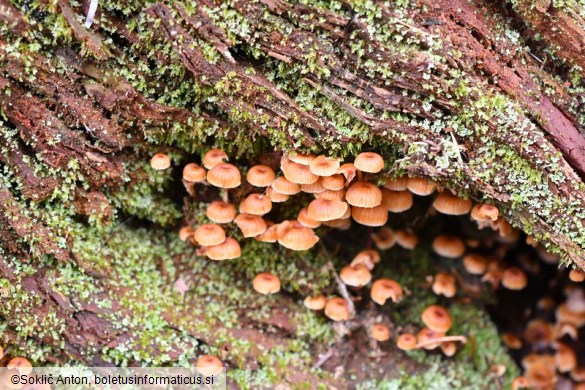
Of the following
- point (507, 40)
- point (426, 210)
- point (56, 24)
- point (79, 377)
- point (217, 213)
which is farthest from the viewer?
point (426, 210)

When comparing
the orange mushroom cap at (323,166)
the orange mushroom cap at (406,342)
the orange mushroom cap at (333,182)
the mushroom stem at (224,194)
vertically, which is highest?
the orange mushroom cap at (323,166)

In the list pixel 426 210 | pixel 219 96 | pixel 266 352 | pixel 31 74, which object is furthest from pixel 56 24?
pixel 426 210

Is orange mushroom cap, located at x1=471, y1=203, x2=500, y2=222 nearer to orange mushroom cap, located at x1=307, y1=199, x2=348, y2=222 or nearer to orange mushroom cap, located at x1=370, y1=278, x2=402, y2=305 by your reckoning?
orange mushroom cap, located at x1=307, y1=199, x2=348, y2=222

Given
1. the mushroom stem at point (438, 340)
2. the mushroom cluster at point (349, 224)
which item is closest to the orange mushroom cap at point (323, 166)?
the mushroom cluster at point (349, 224)

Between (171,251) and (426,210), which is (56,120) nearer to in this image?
(171,251)

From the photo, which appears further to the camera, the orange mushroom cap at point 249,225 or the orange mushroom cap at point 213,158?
the orange mushroom cap at point 249,225

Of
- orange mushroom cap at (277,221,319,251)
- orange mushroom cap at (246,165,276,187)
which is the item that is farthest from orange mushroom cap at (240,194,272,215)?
orange mushroom cap at (277,221,319,251)

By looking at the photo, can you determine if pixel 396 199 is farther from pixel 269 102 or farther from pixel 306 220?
pixel 269 102

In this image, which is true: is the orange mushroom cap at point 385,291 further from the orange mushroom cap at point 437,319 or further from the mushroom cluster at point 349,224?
the orange mushroom cap at point 437,319

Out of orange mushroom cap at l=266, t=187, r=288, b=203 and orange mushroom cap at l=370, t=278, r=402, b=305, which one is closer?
orange mushroom cap at l=266, t=187, r=288, b=203
